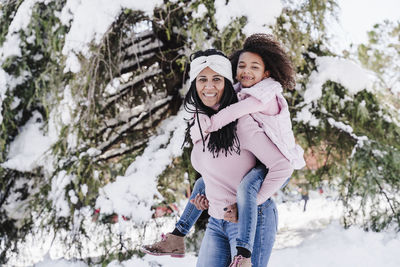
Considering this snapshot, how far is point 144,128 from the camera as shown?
4188 millimetres

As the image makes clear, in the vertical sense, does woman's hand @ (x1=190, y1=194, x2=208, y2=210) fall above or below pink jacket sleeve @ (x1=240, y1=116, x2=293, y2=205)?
below

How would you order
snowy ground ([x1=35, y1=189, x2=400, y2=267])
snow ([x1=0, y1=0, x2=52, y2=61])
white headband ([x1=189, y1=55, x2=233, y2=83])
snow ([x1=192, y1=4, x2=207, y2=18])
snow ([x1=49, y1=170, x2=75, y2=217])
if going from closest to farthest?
1. white headband ([x1=189, y1=55, x2=233, y2=83])
2. snow ([x1=192, y1=4, x2=207, y2=18])
3. snowy ground ([x1=35, y1=189, x2=400, y2=267])
4. snow ([x1=49, y1=170, x2=75, y2=217])
5. snow ([x1=0, y1=0, x2=52, y2=61])

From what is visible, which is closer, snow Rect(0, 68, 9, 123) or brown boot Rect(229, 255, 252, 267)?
brown boot Rect(229, 255, 252, 267)

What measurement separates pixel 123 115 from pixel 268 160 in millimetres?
2947

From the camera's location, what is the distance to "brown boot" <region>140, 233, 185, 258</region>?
1.61 meters

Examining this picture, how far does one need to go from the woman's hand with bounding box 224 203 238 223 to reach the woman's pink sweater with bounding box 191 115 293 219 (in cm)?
4

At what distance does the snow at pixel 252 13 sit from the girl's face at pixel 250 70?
1.01 metres

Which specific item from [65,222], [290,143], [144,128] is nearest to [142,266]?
[65,222]

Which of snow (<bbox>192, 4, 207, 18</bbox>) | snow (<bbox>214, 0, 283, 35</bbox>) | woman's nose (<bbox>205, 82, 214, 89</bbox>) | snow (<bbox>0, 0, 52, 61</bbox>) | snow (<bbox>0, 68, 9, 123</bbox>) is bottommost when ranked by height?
woman's nose (<bbox>205, 82, 214, 89</bbox>)

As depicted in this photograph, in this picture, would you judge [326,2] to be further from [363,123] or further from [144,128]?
[144,128]

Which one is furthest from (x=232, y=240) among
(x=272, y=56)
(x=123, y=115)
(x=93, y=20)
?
(x=123, y=115)

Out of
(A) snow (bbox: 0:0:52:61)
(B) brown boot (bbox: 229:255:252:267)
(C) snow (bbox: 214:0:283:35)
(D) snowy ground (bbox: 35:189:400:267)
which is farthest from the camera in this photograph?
(A) snow (bbox: 0:0:52:61)

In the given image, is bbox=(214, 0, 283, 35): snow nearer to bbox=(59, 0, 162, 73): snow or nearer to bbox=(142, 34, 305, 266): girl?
bbox=(59, 0, 162, 73): snow

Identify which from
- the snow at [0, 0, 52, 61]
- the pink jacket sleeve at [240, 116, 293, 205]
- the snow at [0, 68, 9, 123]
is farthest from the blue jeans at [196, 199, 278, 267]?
the snow at [0, 0, 52, 61]
